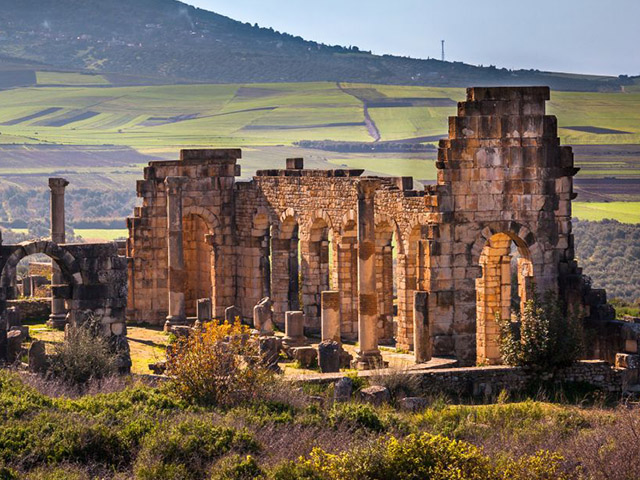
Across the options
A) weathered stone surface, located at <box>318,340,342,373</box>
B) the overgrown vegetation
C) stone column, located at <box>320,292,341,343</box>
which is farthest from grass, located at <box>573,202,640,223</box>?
the overgrown vegetation

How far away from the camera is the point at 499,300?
31969mm

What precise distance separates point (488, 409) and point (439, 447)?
14.2ft

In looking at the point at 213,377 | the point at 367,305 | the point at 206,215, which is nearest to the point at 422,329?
the point at 367,305

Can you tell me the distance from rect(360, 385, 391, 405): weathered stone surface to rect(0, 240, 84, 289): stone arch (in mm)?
6822

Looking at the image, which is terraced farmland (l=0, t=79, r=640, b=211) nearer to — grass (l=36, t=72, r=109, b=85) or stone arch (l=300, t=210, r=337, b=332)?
grass (l=36, t=72, r=109, b=85)

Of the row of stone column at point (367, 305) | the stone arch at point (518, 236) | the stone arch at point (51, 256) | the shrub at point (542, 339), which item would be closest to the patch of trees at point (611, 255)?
the row of stone column at point (367, 305)

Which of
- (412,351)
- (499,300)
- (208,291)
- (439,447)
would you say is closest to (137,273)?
(208,291)

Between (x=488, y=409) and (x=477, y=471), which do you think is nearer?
(x=477, y=471)

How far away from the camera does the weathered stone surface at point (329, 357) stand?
29.2m

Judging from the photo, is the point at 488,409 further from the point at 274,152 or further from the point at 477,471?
the point at 274,152

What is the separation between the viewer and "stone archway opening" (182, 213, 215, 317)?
41.8 m

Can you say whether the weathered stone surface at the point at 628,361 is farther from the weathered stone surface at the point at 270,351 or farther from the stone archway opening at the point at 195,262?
the stone archway opening at the point at 195,262

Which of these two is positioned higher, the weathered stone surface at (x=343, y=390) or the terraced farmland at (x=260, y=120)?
the terraced farmland at (x=260, y=120)

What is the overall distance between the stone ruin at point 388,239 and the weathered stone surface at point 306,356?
0.78 m
